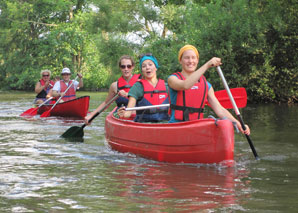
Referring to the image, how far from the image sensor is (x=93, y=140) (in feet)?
28.3

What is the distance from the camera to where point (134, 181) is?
493cm

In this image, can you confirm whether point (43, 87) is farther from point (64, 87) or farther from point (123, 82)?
point (123, 82)

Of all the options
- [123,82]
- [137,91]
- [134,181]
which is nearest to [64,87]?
[123,82]

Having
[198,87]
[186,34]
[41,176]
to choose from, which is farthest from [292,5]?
[41,176]

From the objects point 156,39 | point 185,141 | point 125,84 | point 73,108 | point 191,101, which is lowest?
point 73,108

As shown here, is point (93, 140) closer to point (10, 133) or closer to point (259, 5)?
point (10, 133)

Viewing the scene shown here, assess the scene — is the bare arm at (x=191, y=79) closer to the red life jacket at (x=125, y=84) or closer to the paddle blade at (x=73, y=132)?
the red life jacket at (x=125, y=84)

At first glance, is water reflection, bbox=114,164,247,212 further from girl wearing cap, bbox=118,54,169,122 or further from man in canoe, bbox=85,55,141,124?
man in canoe, bbox=85,55,141,124

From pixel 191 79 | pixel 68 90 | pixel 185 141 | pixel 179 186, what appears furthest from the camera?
pixel 68 90

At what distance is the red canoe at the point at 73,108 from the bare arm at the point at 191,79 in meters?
6.91

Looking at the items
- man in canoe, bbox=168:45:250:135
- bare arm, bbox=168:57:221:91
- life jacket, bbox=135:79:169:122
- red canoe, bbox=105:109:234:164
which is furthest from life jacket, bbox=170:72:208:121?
life jacket, bbox=135:79:169:122

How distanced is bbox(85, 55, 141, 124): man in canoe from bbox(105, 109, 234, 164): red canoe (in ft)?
5.48

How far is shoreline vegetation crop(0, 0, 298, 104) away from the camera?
17109 millimetres

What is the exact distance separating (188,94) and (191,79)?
381 millimetres
